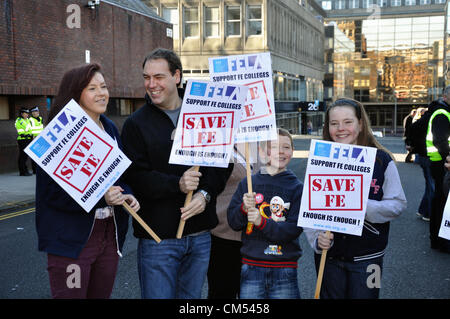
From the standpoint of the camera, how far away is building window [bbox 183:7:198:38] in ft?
129

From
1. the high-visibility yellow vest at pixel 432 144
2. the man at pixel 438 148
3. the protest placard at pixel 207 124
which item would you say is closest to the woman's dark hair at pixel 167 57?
the protest placard at pixel 207 124

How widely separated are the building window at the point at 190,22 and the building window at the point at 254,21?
13.7 feet

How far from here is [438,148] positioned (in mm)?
6852

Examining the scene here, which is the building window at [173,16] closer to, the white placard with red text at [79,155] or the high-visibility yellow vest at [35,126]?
the high-visibility yellow vest at [35,126]

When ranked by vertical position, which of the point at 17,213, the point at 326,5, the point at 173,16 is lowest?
the point at 17,213

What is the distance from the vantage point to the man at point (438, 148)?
657 cm

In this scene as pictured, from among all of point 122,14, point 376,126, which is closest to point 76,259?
point 122,14

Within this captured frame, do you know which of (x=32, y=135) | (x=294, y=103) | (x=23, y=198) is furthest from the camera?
(x=294, y=103)

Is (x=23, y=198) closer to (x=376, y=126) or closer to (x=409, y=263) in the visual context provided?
(x=409, y=263)

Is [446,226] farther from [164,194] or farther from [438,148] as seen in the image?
[438,148]

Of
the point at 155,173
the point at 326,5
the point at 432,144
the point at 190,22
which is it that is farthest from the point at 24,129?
the point at 326,5

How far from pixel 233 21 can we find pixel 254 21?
5.37 ft
